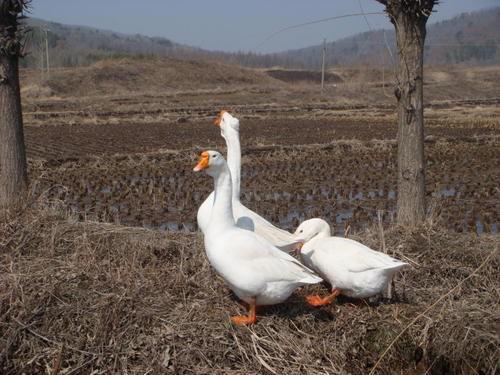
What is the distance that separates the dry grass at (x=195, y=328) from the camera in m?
4.41

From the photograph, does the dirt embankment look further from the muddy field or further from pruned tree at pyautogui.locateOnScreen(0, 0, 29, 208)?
pruned tree at pyautogui.locateOnScreen(0, 0, 29, 208)

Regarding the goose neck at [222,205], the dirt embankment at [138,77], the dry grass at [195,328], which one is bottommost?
the dry grass at [195,328]

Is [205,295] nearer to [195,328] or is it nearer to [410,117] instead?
[195,328]

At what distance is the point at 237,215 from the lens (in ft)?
20.5

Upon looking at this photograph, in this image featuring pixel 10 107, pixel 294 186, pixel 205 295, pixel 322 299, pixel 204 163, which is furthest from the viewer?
pixel 294 186

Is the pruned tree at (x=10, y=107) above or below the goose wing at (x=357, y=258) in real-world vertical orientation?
above

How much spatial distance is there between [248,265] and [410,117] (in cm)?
303

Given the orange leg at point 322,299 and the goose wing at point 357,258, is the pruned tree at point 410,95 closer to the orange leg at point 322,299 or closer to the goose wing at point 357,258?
the goose wing at point 357,258

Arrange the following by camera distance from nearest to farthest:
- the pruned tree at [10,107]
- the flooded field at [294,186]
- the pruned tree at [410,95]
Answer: the pruned tree at [410,95], the pruned tree at [10,107], the flooded field at [294,186]

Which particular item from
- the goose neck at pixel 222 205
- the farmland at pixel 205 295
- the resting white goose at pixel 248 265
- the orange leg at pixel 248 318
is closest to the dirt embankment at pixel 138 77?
the farmland at pixel 205 295

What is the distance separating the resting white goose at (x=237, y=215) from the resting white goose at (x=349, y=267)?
0.32 m

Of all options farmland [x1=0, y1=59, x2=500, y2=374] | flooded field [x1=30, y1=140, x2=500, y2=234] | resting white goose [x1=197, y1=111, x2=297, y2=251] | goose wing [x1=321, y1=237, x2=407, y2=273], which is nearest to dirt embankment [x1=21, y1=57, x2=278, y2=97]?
flooded field [x1=30, y1=140, x2=500, y2=234]

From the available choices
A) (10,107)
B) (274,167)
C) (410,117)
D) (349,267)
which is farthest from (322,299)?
(274,167)

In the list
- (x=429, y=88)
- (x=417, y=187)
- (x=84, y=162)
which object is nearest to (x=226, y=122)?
(x=417, y=187)
